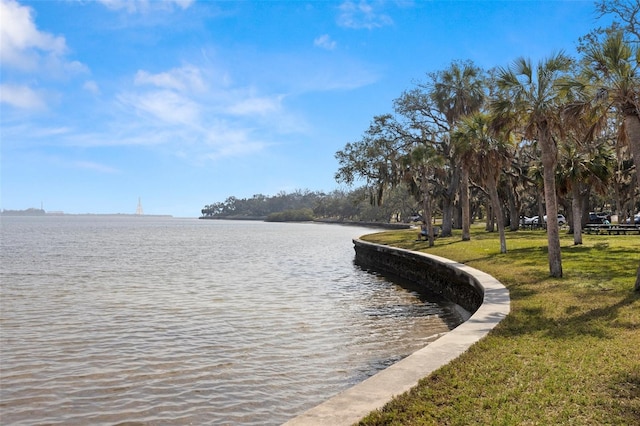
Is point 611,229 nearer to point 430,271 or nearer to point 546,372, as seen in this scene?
point 430,271

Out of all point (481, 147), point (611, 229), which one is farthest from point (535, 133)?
point (611, 229)

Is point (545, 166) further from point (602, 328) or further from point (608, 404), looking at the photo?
point (608, 404)

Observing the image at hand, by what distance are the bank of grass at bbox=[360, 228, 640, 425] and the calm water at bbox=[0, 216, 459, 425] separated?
99.3 inches

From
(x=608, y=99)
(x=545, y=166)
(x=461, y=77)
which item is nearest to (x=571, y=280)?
(x=545, y=166)

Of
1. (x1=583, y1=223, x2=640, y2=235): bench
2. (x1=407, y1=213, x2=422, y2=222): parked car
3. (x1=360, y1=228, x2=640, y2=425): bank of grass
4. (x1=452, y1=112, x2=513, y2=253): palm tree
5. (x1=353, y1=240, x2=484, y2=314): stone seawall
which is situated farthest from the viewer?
(x1=407, y1=213, x2=422, y2=222): parked car

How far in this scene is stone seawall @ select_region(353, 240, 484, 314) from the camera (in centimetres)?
1509

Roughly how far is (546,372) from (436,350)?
1.61 meters

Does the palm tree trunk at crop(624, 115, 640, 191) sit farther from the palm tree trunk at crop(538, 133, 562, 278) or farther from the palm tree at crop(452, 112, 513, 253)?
the palm tree at crop(452, 112, 513, 253)

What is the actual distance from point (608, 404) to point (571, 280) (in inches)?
392

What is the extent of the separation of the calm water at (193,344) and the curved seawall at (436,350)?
3.39 ft

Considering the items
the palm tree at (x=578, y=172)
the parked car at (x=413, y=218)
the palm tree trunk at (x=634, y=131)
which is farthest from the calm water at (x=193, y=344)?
the parked car at (x=413, y=218)

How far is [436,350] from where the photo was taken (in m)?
7.40

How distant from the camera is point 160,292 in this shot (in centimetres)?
1967

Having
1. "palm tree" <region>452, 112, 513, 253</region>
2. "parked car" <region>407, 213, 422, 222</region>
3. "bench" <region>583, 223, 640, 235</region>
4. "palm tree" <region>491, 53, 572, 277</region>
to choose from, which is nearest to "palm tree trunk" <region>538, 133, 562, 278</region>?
"palm tree" <region>491, 53, 572, 277</region>
